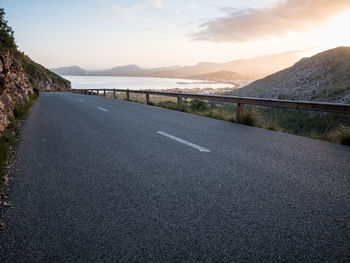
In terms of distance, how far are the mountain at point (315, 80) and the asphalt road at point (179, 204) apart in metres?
26.7

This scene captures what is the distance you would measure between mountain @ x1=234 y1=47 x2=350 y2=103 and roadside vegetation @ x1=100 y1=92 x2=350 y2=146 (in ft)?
26.9

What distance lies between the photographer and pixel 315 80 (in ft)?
128

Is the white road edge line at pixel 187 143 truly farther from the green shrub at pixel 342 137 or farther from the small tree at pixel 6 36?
the small tree at pixel 6 36

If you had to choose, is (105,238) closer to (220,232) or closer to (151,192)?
(151,192)

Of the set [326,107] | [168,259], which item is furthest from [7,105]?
[326,107]

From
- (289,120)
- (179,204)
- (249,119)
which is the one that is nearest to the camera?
(179,204)

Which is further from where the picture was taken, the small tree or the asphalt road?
the small tree

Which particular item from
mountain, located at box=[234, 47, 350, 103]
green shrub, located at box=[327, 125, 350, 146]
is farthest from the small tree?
mountain, located at box=[234, 47, 350, 103]

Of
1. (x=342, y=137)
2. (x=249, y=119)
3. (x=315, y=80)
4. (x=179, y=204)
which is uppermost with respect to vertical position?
(x=315, y=80)

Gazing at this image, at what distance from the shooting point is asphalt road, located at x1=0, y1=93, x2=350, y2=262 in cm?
209

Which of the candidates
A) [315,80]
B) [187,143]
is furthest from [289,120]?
[315,80]

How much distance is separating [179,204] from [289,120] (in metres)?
20.3

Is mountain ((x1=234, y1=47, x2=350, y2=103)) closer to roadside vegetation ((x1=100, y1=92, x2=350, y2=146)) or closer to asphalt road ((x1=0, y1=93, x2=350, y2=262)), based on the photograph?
roadside vegetation ((x1=100, y1=92, x2=350, y2=146))

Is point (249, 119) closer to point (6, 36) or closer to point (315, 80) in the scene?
point (6, 36)
